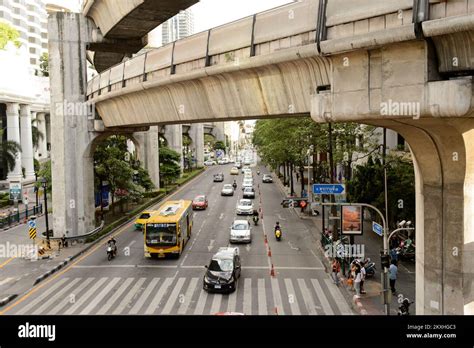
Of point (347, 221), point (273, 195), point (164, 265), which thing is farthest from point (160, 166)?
point (347, 221)

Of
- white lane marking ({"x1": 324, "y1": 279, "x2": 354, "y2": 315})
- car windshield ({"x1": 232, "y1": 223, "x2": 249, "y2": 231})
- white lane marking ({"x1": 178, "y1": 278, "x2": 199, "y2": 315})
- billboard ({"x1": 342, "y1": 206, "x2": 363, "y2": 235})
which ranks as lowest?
white lane marking ({"x1": 324, "y1": 279, "x2": 354, "y2": 315})

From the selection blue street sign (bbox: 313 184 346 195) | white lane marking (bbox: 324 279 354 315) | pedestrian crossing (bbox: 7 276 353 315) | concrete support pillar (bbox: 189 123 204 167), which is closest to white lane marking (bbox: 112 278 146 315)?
pedestrian crossing (bbox: 7 276 353 315)

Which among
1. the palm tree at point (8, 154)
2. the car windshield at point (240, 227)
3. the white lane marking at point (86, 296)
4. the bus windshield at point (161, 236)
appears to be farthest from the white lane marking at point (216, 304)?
the palm tree at point (8, 154)

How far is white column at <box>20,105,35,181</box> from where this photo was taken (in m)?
66.0

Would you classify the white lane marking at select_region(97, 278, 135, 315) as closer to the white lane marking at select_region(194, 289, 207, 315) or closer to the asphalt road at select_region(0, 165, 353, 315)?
the asphalt road at select_region(0, 165, 353, 315)

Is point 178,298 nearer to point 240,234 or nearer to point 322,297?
point 322,297

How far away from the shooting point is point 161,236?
2417 cm

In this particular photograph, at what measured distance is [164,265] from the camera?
77.2 feet

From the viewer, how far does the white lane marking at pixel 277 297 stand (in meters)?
16.7

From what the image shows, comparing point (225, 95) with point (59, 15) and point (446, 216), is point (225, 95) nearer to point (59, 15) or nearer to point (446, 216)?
point (446, 216)

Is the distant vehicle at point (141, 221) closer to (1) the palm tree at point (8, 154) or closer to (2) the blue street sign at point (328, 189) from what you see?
(2) the blue street sign at point (328, 189)

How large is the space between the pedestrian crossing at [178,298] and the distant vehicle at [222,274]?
320mm

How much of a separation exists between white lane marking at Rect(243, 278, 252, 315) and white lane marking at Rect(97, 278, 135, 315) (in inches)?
208
